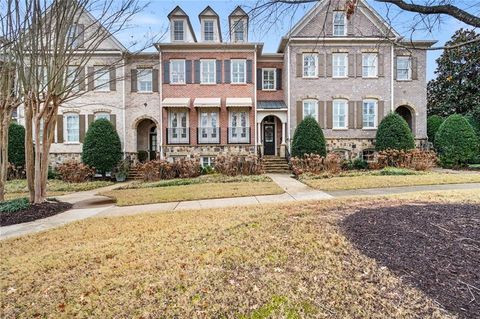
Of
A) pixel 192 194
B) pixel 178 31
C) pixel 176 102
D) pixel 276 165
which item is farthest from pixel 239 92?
pixel 192 194

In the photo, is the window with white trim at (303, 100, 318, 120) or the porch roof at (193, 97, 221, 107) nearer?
the porch roof at (193, 97, 221, 107)

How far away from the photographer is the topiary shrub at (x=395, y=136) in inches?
682

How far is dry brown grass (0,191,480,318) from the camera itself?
288 centimetres

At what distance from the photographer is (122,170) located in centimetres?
1844

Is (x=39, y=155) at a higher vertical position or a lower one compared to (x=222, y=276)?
higher

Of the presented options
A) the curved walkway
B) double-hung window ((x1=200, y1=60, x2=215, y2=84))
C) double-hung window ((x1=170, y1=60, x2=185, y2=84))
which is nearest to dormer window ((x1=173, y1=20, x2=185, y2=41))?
double-hung window ((x1=170, y1=60, x2=185, y2=84))

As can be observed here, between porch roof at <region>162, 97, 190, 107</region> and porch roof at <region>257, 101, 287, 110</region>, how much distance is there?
4.57 meters

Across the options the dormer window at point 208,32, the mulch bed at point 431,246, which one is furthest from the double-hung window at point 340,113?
the mulch bed at point 431,246

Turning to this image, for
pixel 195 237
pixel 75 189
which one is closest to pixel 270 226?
pixel 195 237

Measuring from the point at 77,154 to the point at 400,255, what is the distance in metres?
20.1

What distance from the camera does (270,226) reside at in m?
5.40

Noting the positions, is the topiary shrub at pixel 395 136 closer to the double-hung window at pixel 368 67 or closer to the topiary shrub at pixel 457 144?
the topiary shrub at pixel 457 144

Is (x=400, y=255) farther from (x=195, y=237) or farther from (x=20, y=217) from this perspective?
(x=20, y=217)

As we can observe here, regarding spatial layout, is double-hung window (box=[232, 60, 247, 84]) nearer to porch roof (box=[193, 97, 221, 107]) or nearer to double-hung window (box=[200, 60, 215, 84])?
double-hung window (box=[200, 60, 215, 84])
